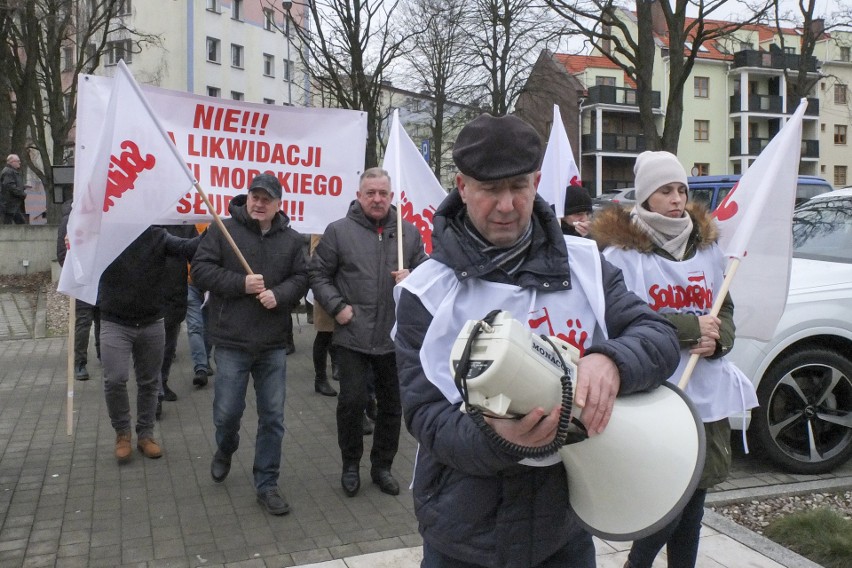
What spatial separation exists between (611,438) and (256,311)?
361cm

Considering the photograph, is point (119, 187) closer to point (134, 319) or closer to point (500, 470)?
point (134, 319)

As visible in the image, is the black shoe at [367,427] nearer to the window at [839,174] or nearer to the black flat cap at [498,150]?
the black flat cap at [498,150]

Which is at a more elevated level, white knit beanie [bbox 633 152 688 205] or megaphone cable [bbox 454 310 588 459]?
white knit beanie [bbox 633 152 688 205]

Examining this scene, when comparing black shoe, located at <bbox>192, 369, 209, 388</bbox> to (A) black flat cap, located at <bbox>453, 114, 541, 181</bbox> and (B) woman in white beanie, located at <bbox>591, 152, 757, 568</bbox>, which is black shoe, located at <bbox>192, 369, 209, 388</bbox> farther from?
(A) black flat cap, located at <bbox>453, 114, 541, 181</bbox>

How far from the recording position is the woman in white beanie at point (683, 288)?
332 centimetres

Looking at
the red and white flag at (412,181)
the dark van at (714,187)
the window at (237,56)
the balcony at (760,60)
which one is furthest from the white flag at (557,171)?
the balcony at (760,60)

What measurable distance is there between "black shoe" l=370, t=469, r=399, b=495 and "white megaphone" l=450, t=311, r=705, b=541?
3.54 metres

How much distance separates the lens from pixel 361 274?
5488mm

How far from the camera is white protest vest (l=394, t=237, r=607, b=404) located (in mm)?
2047

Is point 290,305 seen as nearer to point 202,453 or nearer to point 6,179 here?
point 202,453

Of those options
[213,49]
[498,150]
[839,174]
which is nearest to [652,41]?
[498,150]

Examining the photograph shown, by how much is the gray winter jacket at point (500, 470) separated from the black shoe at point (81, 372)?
7510 mm

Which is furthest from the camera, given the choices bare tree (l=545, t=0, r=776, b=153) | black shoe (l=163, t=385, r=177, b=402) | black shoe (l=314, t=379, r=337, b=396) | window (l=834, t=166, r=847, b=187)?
window (l=834, t=166, r=847, b=187)

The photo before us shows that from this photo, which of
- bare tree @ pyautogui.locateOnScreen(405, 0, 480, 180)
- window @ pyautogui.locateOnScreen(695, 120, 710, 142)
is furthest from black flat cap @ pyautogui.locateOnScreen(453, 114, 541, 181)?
window @ pyautogui.locateOnScreen(695, 120, 710, 142)
